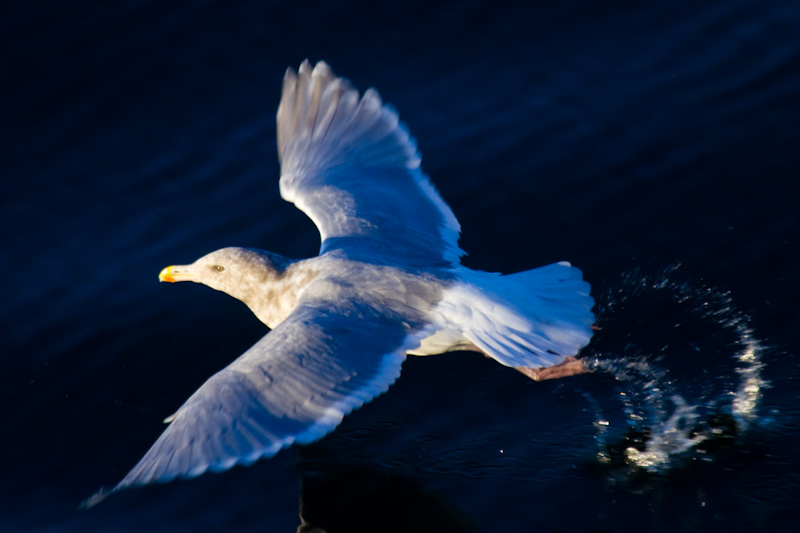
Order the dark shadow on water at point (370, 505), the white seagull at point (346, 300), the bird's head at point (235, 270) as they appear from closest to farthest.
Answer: the white seagull at point (346, 300) → the dark shadow on water at point (370, 505) → the bird's head at point (235, 270)

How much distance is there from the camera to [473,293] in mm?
5152

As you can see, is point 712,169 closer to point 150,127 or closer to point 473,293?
point 473,293

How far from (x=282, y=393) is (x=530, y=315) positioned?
4.82ft

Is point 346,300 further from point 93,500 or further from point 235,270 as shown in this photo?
point 93,500

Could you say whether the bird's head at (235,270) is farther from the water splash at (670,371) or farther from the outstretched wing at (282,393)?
the water splash at (670,371)

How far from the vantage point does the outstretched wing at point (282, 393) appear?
4.11 meters

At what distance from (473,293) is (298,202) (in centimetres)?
153

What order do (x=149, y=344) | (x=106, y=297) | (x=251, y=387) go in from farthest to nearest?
(x=106, y=297) < (x=149, y=344) < (x=251, y=387)

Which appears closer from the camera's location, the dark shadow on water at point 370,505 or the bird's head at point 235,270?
the dark shadow on water at point 370,505

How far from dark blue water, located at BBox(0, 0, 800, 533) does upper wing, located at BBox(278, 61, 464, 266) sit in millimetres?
558

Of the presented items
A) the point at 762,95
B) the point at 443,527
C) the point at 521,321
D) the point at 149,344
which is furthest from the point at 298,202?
the point at 762,95

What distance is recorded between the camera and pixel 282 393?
435cm

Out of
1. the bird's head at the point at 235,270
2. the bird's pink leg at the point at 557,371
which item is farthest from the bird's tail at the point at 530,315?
the bird's head at the point at 235,270

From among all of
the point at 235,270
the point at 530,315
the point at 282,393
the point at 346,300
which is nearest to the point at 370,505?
the point at 282,393
